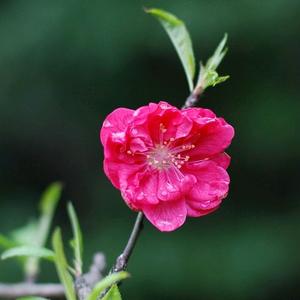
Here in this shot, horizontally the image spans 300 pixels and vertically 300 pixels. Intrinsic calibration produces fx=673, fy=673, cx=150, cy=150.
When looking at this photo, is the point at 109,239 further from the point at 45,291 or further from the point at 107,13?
the point at 45,291

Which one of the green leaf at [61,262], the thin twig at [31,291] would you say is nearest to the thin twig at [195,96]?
the green leaf at [61,262]

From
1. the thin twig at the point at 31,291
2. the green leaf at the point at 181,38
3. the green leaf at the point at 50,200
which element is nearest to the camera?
the green leaf at the point at 181,38

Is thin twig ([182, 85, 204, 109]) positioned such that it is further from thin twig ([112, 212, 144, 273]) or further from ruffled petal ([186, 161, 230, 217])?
thin twig ([112, 212, 144, 273])

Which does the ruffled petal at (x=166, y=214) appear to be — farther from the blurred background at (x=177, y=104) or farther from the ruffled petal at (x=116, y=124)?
the blurred background at (x=177, y=104)

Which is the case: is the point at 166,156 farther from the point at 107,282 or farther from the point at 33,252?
the point at 107,282

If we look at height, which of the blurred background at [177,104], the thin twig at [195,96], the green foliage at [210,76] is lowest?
the blurred background at [177,104]

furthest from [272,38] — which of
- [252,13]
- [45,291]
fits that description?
[45,291]

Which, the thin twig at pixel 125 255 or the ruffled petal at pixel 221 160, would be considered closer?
the thin twig at pixel 125 255
